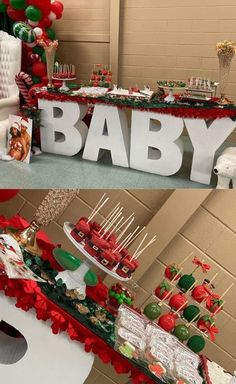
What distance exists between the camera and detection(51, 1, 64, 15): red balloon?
4441mm

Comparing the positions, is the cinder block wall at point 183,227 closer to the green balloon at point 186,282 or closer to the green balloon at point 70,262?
the green balloon at point 186,282

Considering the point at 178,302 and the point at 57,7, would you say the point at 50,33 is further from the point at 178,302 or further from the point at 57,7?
the point at 178,302

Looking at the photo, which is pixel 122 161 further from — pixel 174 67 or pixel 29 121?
pixel 174 67

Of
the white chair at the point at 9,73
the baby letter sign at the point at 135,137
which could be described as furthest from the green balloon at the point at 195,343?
the white chair at the point at 9,73

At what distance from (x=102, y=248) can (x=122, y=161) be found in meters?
2.41

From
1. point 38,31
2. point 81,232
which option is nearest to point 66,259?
point 81,232

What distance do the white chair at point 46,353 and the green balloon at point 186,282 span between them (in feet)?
1.38

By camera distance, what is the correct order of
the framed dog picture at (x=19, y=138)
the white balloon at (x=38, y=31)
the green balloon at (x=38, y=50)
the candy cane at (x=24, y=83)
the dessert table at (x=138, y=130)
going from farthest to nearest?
the green balloon at (x=38, y=50) < the white balloon at (x=38, y=31) < the candy cane at (x=24, y=83) < the framed dog picture at (x=19, y=138) < the dessert table at (x=138, y=130)

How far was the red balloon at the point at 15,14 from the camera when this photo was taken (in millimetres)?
4309

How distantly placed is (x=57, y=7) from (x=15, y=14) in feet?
1.54

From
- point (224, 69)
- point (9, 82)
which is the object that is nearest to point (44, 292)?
point (224, 69)

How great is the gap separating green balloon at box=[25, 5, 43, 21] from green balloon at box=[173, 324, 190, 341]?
366 centimetres

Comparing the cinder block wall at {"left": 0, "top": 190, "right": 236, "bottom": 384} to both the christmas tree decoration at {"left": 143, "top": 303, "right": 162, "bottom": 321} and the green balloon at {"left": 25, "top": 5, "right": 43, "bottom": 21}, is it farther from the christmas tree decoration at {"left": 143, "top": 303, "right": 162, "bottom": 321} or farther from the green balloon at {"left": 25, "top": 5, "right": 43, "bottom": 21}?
the green balloon at {"left": 25, "top": 5, "right": 43, "bottom": 21}

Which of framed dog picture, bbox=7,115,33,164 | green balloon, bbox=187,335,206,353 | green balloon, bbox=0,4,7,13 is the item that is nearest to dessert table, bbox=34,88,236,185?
framed dog picture, bbox=7,115,33,164
